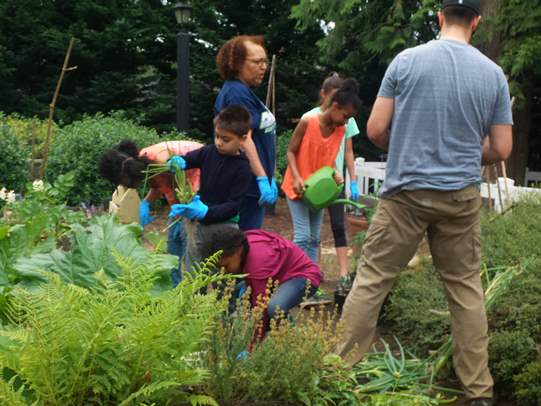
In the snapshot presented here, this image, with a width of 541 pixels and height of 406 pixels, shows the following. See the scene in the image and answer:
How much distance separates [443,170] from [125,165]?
205 centimetres

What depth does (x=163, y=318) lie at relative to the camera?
1.90m

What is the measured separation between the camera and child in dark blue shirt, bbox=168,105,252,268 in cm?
396

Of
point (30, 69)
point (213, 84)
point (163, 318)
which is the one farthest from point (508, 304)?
point (30, 69)

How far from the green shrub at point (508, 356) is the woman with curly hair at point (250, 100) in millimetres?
1482

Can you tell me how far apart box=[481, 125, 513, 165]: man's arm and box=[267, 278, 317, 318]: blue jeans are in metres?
1.10

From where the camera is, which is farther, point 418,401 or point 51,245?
point 51,245

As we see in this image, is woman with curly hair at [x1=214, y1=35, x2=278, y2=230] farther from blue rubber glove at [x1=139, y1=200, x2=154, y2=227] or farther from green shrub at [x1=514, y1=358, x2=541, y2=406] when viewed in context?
green shrub at [x1=514, y1=358, x2=541, y2=406]

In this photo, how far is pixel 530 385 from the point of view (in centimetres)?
339

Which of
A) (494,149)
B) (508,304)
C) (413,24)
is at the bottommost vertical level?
(508,304)

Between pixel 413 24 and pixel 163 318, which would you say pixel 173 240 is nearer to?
pixel 163 318

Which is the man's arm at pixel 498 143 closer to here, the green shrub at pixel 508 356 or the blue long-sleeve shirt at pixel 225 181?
the green shrub at pixel 508 356

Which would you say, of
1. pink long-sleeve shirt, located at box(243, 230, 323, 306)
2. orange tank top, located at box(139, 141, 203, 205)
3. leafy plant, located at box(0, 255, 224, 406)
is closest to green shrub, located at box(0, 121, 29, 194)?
orange tank top, located at box(139, 141, 203, 205)

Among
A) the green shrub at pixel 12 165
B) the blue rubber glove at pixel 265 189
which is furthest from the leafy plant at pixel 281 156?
the blue rubber glove at pixel 265 189

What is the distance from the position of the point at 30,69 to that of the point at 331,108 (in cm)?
1210
